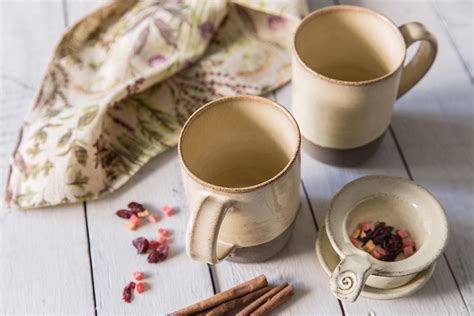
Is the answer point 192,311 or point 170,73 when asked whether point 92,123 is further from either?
point 192,311

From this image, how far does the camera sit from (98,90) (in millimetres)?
926

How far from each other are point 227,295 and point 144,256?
4.4 inches

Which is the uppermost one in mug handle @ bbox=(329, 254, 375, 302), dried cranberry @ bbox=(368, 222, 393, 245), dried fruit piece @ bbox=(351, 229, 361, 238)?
mug handle @ bbox=(329, 254, 375, 302)

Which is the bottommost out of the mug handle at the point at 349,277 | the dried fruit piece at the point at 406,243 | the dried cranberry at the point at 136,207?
the dried cranberry at the point at 136,207

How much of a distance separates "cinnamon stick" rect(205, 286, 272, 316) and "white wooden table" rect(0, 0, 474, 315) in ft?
0.08

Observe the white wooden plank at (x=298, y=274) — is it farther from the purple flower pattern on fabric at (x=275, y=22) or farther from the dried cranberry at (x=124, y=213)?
the purple flower pattern on fabric at (x=275, y=22)

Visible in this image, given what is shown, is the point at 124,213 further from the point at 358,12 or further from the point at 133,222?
the point at 358,12

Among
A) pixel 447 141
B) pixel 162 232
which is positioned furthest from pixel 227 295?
pixel 447 141

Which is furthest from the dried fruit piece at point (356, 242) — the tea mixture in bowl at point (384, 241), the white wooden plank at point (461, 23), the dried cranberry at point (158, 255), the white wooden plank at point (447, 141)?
the white wooden plank at point (461, 23)

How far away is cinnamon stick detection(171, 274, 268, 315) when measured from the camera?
2.36ft

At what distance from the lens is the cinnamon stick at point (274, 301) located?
714mm

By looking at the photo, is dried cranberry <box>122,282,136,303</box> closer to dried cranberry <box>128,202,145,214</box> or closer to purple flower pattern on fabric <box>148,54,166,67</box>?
dried cranberry <box>128,202,145,214</box>

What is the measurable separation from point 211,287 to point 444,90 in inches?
16.5

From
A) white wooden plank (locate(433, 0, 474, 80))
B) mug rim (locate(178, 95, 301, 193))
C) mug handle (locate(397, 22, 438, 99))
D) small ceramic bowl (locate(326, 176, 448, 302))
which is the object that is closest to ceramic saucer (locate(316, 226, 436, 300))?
small ceramic bowl (locate(326, 176, 448, 302))
